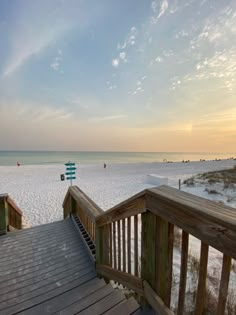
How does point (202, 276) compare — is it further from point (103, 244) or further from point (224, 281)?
point (103, 244)

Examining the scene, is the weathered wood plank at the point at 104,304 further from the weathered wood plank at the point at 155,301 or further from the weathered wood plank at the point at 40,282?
the weathered wood plank at the point at 40,282

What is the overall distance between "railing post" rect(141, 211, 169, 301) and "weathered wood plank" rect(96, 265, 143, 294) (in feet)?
0.68

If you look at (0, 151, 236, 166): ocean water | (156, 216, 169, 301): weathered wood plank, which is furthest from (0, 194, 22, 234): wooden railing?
(0, 151, 236, 166): ocean water

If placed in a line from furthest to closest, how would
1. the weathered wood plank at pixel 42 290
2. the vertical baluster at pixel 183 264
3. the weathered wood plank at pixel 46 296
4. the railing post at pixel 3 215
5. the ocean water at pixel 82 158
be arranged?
the ocean water at pixel 82 158 < the railing post at pixel 3 215 < the weathered wood plank at pixel 42 290 < the weathered wood plank at pixel 46 296 < the vertical baluster at pixel 183 264

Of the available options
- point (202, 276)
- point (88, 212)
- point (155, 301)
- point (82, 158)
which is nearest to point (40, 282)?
point (88, 212)

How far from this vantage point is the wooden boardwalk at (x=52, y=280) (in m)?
1.89

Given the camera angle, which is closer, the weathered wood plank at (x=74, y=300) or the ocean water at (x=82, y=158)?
the weathered wood plank at (x=74, y=300)

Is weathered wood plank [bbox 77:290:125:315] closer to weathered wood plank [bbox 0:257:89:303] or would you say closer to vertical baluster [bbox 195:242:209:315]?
weathered wood plank [bbox 0:257:89:303]

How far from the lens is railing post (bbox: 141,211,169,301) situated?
1274 mm

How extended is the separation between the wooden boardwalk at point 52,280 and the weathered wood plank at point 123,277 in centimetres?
12

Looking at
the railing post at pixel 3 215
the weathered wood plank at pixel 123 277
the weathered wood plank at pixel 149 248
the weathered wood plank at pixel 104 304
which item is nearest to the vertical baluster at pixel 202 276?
the weathered wood plank at pixel 149 248

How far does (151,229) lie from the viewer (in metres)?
1.39

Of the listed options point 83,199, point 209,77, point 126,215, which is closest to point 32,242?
point 83,199

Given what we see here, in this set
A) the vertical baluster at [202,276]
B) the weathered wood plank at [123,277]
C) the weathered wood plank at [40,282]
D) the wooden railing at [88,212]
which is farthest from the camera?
the wooden railing at [88,212]
